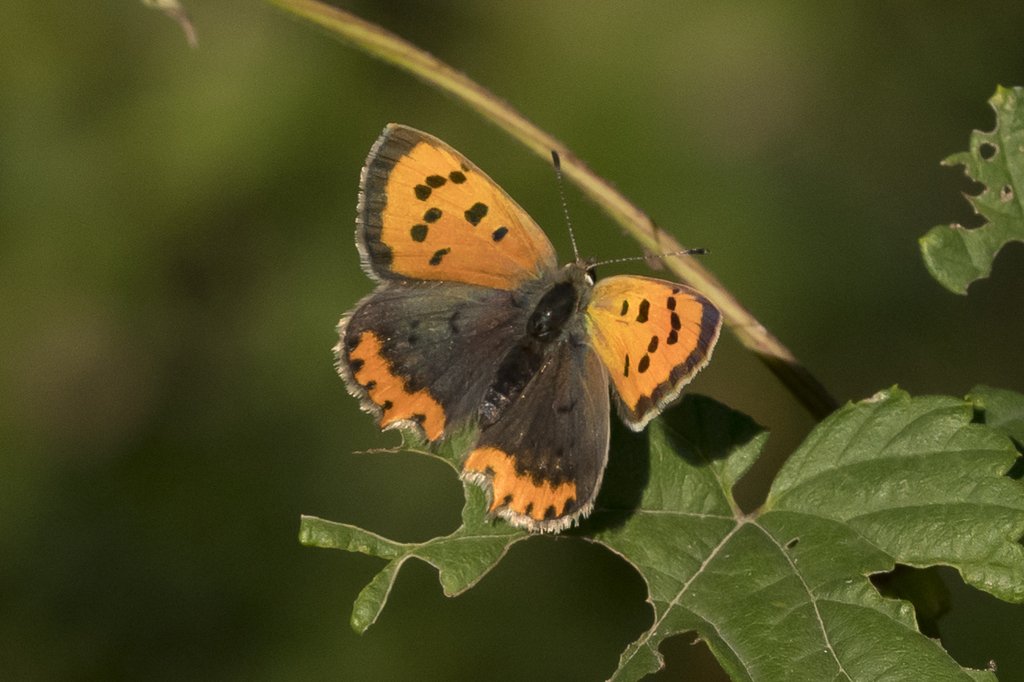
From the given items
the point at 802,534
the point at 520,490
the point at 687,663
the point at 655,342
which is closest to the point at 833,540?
the point at 802,534

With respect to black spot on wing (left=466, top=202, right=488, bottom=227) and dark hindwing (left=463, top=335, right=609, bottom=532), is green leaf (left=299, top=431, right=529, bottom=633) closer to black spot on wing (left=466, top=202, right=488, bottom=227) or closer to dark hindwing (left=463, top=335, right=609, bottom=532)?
dark hindwing (left=463, top=335, right=609, bottom=532)

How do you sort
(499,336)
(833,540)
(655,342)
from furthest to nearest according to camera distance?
(499,336), (655,342), (833,540)

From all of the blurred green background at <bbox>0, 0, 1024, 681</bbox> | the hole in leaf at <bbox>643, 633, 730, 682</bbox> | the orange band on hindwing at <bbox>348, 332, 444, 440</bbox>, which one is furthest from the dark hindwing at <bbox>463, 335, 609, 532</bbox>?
the hole in leaf at <bbox>643, 633, 730, 682</bbox>

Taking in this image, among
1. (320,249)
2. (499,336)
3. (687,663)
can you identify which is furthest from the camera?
(320,249)

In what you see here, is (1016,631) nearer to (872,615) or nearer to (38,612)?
(872,615)

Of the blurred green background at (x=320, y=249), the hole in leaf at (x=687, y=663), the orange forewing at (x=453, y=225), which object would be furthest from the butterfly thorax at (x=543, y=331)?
the hole in leaf at (x=687, y=663)

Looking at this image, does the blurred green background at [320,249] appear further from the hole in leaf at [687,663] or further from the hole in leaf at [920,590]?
the hole in leaf at [920,590]

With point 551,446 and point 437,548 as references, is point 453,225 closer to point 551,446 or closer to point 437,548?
point 551,446
